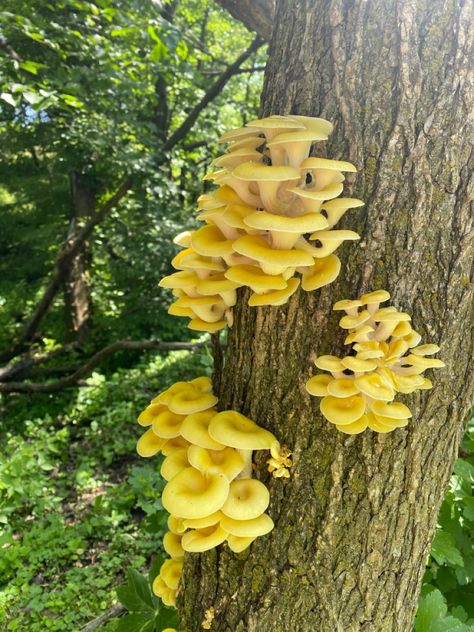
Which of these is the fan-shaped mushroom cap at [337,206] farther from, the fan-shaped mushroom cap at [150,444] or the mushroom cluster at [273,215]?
the fan-shaped mushroom cap at [150,444]

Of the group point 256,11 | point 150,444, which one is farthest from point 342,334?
point 256,11

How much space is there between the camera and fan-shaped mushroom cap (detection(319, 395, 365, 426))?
1.18m

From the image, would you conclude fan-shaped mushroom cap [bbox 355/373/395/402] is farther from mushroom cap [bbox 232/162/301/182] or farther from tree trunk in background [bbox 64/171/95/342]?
tree trunk in background [bbox 64/171/95/342]

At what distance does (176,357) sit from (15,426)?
3055mm

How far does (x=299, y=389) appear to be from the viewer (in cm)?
136

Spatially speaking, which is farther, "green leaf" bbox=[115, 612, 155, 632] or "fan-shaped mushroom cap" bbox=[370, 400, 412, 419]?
"green leaf" bbox=[115, 612, 155, 632]

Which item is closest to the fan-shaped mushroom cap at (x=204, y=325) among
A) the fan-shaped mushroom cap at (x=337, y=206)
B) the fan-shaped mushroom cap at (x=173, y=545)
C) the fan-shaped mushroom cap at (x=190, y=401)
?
the fan-shaped mushroom cap at (x=190, y=401)

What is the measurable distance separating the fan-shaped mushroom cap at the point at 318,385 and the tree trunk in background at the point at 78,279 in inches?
307

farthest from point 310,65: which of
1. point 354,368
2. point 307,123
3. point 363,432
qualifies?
point 363,432

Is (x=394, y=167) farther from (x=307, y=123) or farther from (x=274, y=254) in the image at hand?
(x=274, y=254)

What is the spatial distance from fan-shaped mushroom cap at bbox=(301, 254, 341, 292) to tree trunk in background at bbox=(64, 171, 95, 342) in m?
7.81

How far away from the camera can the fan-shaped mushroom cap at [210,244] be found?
1.26 meters

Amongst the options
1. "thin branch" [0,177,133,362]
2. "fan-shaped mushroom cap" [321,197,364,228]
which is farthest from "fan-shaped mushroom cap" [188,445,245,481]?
"thin branch" [0,177,133,362]

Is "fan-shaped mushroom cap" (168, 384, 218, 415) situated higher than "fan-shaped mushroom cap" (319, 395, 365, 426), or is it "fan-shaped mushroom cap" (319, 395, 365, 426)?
"fan-shaped mushroom cap" (319, 395, 365, 426)
